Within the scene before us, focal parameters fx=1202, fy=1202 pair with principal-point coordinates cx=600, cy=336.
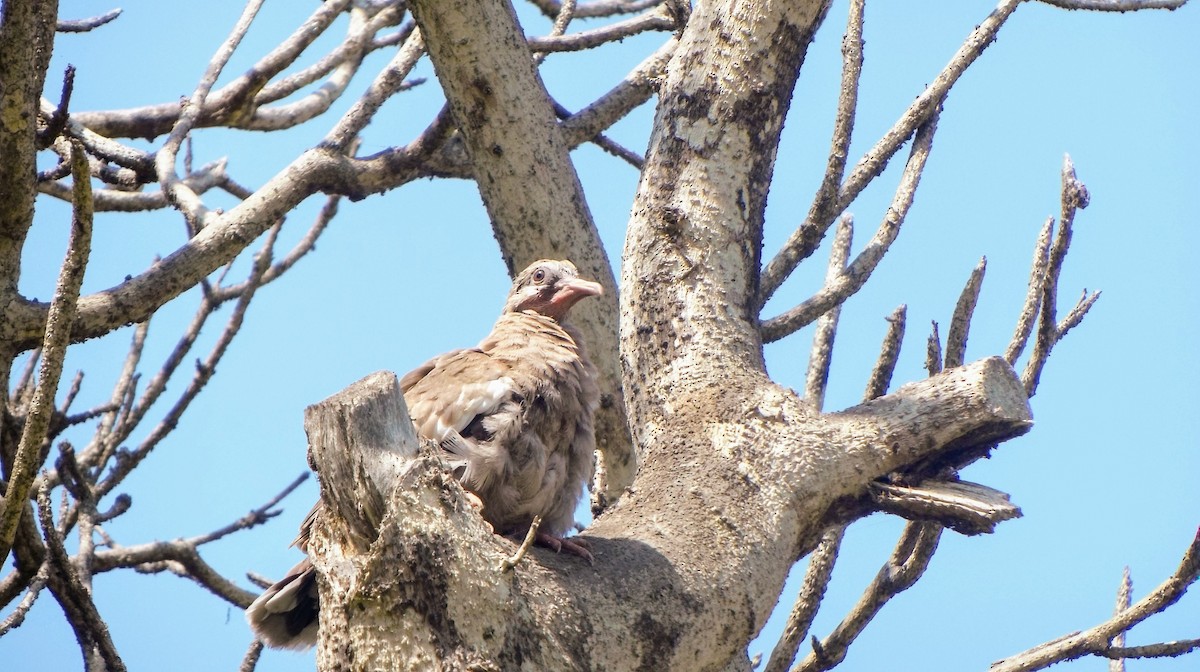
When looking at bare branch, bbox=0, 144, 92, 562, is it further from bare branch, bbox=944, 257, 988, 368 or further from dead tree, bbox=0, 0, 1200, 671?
bare branch, bbox=944, 257, 988, 368

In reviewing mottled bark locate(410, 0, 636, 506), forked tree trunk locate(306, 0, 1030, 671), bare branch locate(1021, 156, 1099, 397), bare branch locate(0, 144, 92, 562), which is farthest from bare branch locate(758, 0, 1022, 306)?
bare branch locate(0, 144, 92, 562)

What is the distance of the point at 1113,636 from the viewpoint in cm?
339

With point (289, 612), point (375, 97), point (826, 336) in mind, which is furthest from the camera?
point (375, 97)

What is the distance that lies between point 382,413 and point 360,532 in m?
0.24

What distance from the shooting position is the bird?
3551mm

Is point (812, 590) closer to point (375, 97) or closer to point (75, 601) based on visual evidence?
point (75, 601)

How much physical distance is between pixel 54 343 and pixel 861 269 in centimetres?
236

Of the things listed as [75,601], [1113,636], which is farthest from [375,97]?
[1113,636]

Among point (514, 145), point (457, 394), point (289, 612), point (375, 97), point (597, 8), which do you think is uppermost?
point (597, 8)

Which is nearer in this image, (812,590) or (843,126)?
(843,126)

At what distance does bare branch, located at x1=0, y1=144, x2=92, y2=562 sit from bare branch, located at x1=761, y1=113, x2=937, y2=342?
6.77 feet

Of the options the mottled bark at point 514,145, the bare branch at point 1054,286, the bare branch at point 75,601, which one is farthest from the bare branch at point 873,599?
the bare branch at point 75,601

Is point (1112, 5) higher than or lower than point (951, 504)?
higher

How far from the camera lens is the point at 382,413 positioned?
7.78 feet
